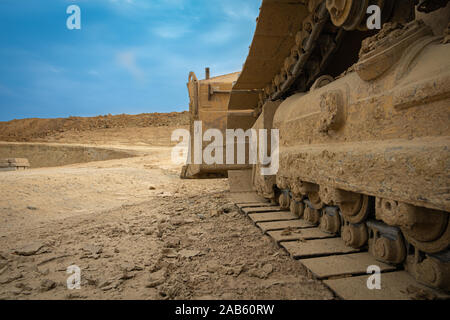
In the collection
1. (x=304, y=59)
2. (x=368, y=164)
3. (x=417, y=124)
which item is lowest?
(x=368, y=164)

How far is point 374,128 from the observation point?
61.7 inches

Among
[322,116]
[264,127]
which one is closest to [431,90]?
[322,116]

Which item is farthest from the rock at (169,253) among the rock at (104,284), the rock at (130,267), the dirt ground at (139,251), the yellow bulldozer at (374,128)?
the yellow bulldozer at (374,128)

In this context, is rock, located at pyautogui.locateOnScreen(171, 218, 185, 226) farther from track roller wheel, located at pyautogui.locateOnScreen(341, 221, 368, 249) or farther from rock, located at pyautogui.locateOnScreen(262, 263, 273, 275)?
track roller wheel, located at pyautogui.locateOnScreen(341, 221, 368, 249)

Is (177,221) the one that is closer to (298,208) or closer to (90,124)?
(298,208)

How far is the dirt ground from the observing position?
147 centimetres

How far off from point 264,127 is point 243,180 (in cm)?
139

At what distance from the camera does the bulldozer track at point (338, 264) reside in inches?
48.1

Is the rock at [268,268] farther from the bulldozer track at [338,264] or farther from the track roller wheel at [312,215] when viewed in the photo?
the track roller wheel at [312,215]

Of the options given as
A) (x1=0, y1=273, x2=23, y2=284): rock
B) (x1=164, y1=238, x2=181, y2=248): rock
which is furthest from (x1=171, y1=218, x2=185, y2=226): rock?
(x1=0, y1=273, x2=23, y2=284): rock

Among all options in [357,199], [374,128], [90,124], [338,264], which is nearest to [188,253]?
[338,264]

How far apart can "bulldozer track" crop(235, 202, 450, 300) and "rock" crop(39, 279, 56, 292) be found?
1.41 m
